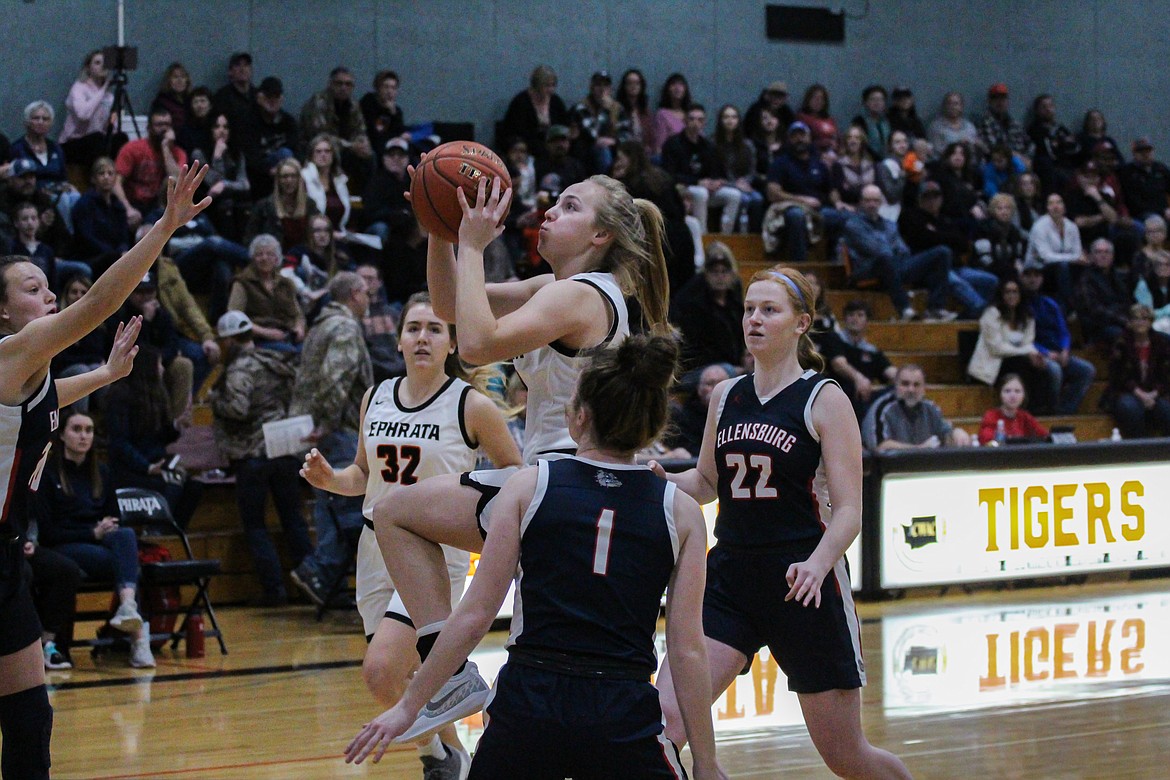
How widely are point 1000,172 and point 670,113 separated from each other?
3.76 meters

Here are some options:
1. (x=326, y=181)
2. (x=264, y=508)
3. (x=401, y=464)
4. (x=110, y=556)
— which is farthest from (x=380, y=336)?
(x=401, y=464)

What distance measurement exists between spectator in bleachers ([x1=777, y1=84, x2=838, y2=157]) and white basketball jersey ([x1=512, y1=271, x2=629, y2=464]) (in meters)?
12.0

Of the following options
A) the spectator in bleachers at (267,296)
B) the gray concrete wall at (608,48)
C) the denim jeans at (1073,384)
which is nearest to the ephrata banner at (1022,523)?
the denim jeans at (1073,384)

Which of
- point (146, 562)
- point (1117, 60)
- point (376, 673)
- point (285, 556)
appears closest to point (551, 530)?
point (376, 673)

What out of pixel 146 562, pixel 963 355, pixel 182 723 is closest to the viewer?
pixel 182 723

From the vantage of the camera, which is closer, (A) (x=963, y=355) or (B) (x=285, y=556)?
(B) (x=285, y=556)

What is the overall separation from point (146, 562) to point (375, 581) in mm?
3694

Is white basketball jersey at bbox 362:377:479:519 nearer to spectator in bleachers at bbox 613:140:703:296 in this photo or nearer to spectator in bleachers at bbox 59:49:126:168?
spectator in bleachers at bbox 613:140:703:296

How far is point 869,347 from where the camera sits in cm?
1216

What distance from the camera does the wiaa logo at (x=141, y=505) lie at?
8648 mm

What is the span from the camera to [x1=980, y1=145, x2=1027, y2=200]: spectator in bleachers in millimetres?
16219

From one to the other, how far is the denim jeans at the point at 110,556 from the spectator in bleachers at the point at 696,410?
352 cm

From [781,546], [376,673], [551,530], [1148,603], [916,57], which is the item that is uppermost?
[916,57]

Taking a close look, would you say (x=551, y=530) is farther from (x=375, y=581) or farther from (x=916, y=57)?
(x=916, y=57)
